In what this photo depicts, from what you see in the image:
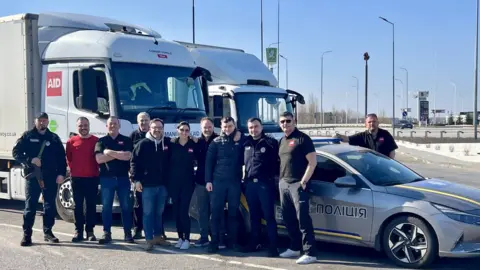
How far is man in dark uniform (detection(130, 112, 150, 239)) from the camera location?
8.60 m

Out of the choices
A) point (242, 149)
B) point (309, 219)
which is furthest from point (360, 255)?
point (242, 149)

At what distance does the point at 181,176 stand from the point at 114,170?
3.39 ft

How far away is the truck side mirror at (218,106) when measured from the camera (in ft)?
42.2

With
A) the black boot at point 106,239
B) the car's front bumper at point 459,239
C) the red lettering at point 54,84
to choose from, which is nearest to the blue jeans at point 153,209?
the black boot at point 106,239

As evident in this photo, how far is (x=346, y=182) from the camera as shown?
7.14 metres

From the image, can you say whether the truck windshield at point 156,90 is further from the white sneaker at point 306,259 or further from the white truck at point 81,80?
the white sneaker at point 306,259

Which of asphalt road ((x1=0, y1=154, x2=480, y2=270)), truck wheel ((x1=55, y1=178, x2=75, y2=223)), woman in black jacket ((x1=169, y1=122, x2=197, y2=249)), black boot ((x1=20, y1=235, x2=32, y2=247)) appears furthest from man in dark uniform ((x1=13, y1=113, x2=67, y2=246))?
woman in black jacket ((x1=169, y1=122, x2=197, y2=249))

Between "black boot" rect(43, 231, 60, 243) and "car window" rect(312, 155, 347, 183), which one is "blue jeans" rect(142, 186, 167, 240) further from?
"car window" rect(312, 155, 347, 183)

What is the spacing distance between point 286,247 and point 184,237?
→ 1422 mm

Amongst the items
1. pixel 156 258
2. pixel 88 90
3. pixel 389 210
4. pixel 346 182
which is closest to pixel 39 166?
pixel 88 90

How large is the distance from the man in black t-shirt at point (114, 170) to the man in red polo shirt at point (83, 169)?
148 millimetres

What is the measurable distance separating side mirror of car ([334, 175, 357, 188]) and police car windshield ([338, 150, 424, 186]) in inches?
8.2

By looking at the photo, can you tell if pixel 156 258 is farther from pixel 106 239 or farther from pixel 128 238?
pixel 106 239

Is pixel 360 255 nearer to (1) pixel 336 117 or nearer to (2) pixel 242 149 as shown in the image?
Answer: (2) pixel 242 149
